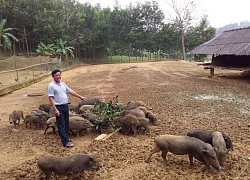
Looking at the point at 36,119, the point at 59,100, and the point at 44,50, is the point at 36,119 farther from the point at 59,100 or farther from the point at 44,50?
the point at 44,50

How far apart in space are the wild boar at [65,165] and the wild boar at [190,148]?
1.20 metres

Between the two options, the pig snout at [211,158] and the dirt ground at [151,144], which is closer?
the pig snout at [211,158]

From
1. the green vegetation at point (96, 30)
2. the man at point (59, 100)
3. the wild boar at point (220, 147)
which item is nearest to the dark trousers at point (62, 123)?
the man at point (59, 100)

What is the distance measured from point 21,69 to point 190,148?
624 inches

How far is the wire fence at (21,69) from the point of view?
15.2 m

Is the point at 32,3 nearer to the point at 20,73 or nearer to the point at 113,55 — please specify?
the point at 113,55

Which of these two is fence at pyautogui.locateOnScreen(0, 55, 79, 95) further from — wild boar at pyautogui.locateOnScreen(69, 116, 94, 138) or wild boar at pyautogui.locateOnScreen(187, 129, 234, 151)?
wild boar at pyautogui.locateOnScreen(187, 129, 234, 151)

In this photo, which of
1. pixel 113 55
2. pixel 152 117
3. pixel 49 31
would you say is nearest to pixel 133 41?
pixel 113 55

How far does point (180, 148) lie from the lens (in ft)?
15.0

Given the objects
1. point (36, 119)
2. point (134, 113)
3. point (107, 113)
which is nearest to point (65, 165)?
point (107, 113)

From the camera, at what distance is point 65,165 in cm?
421

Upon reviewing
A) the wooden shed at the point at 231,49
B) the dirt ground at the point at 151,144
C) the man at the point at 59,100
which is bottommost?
the dirt ground at the point at 151,144

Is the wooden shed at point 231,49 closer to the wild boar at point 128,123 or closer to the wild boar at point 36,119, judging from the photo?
the wild boar at point 128,123

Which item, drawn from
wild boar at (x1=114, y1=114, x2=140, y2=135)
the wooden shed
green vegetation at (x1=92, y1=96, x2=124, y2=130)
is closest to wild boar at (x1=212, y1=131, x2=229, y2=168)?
wild boar at (x1=114, y1=114, x2=140, y2=135)
